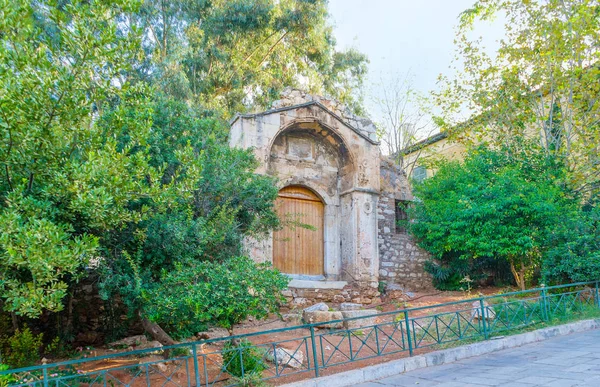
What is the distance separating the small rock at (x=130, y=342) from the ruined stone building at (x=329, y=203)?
383 cm

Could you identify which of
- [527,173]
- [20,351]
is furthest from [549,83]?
[20,351]

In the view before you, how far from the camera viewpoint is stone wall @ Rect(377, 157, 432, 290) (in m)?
12.1

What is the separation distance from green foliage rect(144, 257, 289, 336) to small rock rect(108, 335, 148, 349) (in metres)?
2.60

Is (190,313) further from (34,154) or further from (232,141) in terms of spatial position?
(232,141)

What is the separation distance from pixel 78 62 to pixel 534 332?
734cm

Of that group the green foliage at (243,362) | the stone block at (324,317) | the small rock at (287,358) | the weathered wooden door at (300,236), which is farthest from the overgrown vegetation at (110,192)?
the weathered wooden door at (300,236)

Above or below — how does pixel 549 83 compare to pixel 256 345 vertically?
above

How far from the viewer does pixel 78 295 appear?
7.34 meters

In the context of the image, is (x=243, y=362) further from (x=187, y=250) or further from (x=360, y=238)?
(x=360, y=238)

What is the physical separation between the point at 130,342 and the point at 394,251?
7.31 metres

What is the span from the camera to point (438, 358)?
6156 millimetres

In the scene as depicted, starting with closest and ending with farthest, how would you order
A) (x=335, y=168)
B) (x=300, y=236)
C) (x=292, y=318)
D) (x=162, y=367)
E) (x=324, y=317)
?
1. (x=162, y=367)
2. (x=324, y=317)
3. (x=292, y=318)
4. (x=300, y=236)
5. (x=335, y=168)

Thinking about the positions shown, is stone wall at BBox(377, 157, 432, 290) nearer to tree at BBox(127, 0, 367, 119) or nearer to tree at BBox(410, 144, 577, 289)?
tree at BBox(410, 144, 577, 289)

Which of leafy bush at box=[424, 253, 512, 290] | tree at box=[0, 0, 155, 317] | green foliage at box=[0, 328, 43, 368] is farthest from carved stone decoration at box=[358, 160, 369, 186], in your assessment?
green foliage at box=[0, 328, 43, 368]
